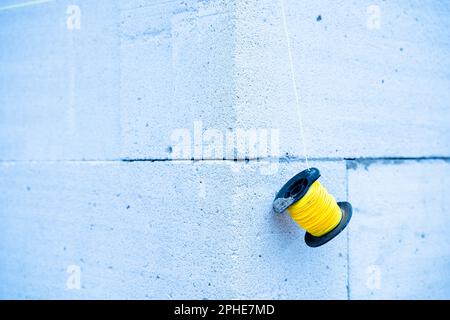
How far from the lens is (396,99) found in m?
3.16

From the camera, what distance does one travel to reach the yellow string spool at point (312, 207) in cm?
243

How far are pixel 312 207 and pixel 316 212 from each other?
4 centimetres

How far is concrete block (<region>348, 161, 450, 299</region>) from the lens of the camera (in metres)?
3.01

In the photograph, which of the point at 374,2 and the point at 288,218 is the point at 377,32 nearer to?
the point at 374,2
